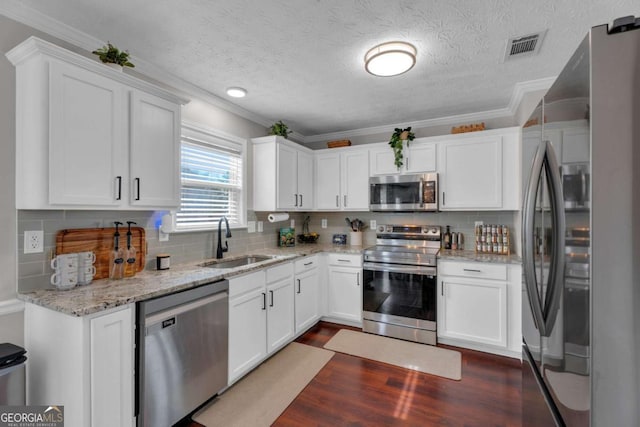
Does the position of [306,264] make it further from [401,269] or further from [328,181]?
[328,181]

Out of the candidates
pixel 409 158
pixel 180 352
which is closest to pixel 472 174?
pixel 409 158

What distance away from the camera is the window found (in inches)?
109

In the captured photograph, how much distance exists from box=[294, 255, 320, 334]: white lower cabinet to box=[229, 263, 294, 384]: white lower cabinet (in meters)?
0.12

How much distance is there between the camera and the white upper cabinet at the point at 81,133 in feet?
5.19

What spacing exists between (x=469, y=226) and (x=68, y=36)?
3.93 meters

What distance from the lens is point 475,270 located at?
2.92 meters

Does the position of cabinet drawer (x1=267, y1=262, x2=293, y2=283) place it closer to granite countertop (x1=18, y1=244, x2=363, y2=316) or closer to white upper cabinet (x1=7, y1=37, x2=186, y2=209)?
granite countertop (x1=18, y1=244, x2=363, y2=316)

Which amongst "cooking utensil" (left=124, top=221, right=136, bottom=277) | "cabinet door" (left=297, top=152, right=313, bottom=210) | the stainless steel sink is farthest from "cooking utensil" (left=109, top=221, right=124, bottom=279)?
"cabinet door" (left=297, top=152, right=313, bottom=210)

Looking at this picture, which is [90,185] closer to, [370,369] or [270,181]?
[270,181]

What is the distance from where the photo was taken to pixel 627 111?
0.76 meters

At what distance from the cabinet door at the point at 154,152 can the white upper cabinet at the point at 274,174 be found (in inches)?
49.9

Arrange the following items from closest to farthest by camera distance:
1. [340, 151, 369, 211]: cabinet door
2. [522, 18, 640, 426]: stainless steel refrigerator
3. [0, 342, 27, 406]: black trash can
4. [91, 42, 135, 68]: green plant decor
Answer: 1. [522, 18, 640, 426]: stainless steel refrigerator
2. [0, 342, 27, 406]: black trash can
3. [91, 42, 135, 68]: green plant decor
4. [340, 151, 369, 211]: cabinet door

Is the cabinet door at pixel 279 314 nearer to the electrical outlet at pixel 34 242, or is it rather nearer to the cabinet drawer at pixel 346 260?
the cabinet drawer at pixel 346 260

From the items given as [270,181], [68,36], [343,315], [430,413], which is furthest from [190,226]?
[430,413]
